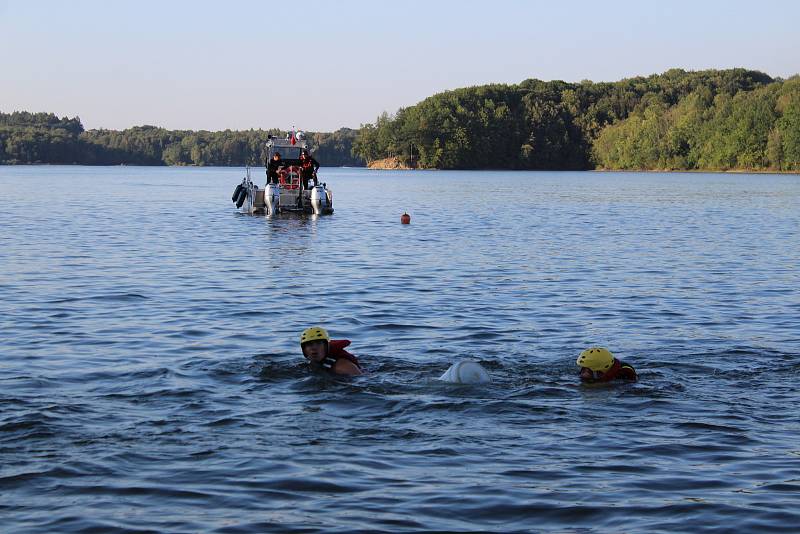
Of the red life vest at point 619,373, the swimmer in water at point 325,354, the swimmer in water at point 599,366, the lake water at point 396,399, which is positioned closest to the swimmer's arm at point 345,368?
the swimmer in water at point 325,354

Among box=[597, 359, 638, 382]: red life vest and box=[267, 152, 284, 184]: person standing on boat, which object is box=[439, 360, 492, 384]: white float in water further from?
box=[267, 152, 284, 184]: person standing on boat

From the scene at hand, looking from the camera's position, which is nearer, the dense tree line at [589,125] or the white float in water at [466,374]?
the white float in water at [466,374]

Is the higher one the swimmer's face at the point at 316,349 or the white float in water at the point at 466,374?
the swimmer's face at the point at 316,349

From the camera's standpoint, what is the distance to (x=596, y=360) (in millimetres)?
10961

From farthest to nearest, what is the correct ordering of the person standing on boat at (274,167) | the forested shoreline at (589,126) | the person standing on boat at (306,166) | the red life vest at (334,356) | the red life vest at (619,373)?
the forested shoreline at (589,126)
the person standing on boat at (306,166)
the person standing on boat at (274,167)
the red life vest at (334,356)
the red life vest at (619,373)

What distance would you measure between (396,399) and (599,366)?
2273mm

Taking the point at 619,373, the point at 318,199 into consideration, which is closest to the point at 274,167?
the point at 318,199

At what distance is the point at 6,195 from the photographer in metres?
64.9

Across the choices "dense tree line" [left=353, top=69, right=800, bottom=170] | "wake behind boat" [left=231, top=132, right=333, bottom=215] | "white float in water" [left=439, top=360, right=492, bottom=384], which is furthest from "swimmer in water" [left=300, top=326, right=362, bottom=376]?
"dense tree line" [left=353, top=69, right=800, bottom=170]

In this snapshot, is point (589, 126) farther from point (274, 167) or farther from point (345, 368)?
point (345, 368)

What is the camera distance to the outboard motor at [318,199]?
4222 cm

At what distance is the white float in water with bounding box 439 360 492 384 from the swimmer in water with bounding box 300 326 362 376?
1158 millimetres

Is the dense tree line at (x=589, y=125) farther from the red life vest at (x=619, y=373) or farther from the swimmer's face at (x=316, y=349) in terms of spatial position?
the swimmer's face at (x=316, y=349)

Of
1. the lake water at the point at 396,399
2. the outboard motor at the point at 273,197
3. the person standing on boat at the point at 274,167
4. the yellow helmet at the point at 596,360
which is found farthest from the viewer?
the outboard motor at the point at 273,197
